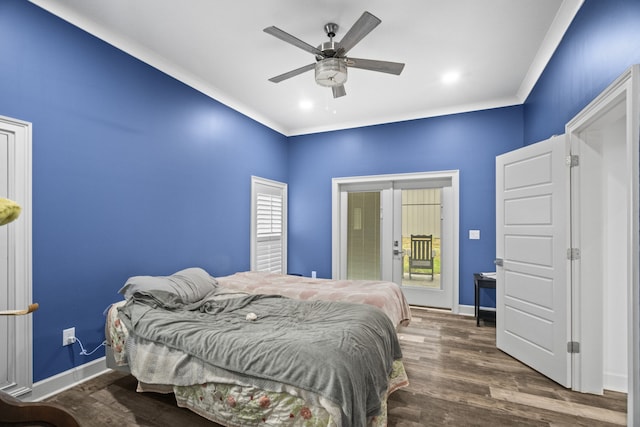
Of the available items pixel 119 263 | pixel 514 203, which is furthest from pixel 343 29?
pixel 119 263

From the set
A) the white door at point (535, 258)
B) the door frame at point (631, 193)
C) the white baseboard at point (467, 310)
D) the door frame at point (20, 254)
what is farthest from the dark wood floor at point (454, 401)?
→ the white baseboard at point (467, 310)

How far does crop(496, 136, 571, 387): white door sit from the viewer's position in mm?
2492

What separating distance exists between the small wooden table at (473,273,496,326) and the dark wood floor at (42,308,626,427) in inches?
40.0

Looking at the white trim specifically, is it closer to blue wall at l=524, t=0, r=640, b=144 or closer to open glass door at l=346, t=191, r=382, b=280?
blue wall at l=524, t=0, r=640, b=144

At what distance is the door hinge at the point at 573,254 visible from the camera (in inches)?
94.7

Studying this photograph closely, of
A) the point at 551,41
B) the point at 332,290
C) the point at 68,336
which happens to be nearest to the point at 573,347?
the point at 332,290

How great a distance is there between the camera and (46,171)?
2230 millimetres

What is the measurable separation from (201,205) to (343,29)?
2456mm

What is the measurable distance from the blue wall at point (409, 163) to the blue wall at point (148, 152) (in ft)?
0.07

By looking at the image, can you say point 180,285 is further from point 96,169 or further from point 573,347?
point 573,347

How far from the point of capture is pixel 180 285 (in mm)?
2691

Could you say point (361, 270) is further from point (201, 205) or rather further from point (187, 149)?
point (187, 149)

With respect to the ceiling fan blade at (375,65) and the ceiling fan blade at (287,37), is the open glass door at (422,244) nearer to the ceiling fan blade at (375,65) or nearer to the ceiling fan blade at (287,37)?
the ceiling fan blade at (375,65)

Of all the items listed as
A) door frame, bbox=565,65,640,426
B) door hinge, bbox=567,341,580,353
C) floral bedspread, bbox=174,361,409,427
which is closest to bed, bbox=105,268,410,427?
floral bedspread, bbox=174,361,409,427
